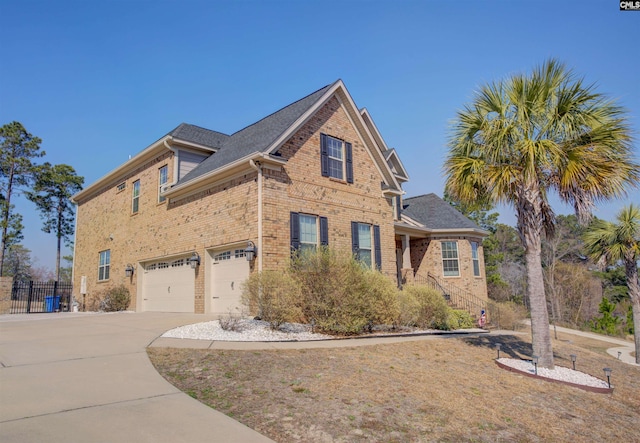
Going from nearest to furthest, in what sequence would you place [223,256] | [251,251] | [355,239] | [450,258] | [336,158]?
[251,251]
[223,256]
[355,239]
[336,158]
[450,258]

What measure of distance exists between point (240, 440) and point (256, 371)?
2335 millimetres

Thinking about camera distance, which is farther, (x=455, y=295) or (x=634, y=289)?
(x=455, y=295)

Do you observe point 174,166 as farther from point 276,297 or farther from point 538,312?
point 538,312

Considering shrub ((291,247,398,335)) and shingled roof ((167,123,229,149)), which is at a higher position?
shingled roof ((167,123,229,149))

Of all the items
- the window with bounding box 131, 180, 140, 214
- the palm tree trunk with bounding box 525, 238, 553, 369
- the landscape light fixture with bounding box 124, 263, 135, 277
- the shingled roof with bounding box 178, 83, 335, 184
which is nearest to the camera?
the palm tree trunk with bounding box 525, 238, 553, 369

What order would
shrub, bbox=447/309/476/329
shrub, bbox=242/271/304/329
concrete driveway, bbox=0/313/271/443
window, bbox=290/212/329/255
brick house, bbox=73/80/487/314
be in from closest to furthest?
concrete driveway, bbox=0/313/271/443, shrub, bbox=242/271/304/329, brick house, bbox=73/80/487/314, window, bbox=290/212/329/255, shrub, bbox=447/309/476/329

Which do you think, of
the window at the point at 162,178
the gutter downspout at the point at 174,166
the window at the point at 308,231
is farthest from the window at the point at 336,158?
the window at the point at 162,178

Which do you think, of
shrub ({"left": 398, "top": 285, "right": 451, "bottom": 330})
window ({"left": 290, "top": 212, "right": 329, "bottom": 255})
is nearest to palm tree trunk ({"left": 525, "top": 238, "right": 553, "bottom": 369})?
shrub ({"left": 398, "top": 285, "right": 451, "bottom": 330})

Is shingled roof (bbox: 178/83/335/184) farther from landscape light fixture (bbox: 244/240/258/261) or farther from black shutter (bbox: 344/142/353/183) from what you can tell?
landscape light fixture (bbox: 244/240/258/261)

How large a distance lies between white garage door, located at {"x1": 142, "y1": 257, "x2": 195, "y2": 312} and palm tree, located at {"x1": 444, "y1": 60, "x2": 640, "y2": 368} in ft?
35.1

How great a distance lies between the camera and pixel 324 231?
14.4m

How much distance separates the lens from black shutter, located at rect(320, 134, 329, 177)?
15039 mm

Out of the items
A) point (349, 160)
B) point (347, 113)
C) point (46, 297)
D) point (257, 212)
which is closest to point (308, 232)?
point (257, 212)

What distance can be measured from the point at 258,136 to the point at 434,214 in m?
11.9
